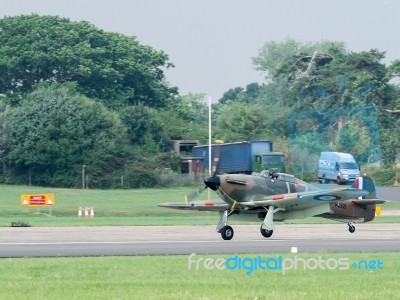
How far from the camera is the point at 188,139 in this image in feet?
296

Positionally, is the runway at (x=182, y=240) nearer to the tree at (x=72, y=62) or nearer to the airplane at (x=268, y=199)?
the airplane at (x=268, y=199)

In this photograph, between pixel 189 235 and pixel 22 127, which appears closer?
pixel 189 235

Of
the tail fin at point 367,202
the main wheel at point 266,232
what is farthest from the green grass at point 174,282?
the tail fin at point 367,202

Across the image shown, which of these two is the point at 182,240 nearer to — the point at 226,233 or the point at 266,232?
the point at 226,233

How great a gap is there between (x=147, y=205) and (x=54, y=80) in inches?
1715

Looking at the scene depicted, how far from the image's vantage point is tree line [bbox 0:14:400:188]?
77.2 m

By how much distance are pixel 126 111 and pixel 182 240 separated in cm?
5636

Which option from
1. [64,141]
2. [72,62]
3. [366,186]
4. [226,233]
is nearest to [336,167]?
[64,141]

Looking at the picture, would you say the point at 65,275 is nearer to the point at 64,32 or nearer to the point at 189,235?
the point at 189,235

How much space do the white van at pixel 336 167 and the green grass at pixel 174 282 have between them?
39734 millimetres

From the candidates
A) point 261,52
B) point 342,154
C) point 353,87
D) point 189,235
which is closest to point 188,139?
point 353,87

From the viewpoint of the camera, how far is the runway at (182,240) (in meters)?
28.3

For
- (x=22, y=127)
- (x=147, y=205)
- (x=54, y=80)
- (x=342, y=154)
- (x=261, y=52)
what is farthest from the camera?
(x=261, y=52)

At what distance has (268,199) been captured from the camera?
113 feet
